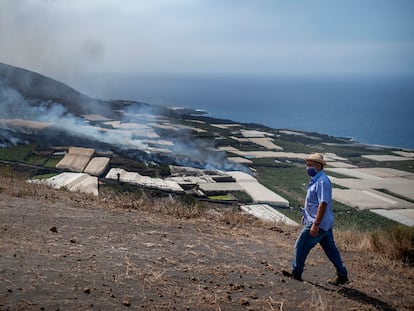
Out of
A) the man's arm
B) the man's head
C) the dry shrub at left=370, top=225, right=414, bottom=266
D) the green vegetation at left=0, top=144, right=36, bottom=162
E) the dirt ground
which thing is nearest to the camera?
the dirt ground

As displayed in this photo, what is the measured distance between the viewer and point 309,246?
5355 mm

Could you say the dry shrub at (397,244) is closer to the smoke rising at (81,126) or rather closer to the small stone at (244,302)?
the small stone at (244,302)

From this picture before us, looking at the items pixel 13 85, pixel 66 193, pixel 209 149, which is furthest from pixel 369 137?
pixel 66 193

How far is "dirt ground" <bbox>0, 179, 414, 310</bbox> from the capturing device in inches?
182

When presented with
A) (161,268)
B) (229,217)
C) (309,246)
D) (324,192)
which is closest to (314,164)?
(324,192)

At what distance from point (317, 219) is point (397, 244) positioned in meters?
3.03

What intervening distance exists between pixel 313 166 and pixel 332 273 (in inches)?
70.0

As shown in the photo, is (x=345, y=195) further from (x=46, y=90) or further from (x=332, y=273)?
(x=46, y=90)

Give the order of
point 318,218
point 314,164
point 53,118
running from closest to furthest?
1. point 318,218
2. point 314,164
3. point 53,118

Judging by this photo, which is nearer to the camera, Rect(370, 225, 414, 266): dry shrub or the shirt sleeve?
the shirt sleeve

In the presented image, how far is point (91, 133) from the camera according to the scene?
44.7m

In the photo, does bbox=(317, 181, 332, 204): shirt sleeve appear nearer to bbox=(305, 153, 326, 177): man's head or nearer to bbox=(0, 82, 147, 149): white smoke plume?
bbox=(305, 153, 326, 177): man's head

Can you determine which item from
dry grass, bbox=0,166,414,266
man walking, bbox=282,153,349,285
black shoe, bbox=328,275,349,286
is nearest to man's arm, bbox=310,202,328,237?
man walking, bbox=282,153,349,285

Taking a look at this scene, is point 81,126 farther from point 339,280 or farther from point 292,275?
point 339,280
